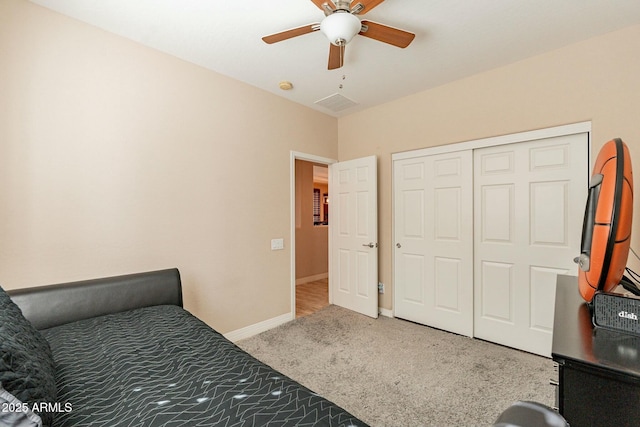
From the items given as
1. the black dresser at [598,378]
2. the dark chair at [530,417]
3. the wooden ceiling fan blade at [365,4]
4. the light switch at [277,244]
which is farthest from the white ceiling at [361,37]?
the dark chair at [530,417]

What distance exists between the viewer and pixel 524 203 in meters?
2.63

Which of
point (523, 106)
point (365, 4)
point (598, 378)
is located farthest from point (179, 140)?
point (523, 106)

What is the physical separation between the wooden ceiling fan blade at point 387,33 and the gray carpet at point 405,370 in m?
2.47

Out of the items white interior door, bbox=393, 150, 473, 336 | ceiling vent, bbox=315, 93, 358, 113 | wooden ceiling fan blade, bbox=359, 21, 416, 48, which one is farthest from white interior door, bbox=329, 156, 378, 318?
wooden ceiling fan blade, bbox=359, 21, 416, 48

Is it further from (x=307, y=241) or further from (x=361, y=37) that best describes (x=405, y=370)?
(x=307, y=241)

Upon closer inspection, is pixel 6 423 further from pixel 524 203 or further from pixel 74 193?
pixel 524 203

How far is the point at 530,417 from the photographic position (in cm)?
40

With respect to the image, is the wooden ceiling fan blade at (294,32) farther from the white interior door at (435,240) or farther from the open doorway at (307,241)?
the open doorway at (307,241)

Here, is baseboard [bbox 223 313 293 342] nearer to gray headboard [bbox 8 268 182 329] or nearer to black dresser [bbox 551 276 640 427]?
gray headboard [bbox 8 268 182 329]

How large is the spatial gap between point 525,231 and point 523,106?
3.85ft

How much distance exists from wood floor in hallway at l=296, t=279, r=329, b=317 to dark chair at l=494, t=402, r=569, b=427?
3.40m

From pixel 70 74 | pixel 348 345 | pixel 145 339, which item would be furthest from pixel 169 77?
pixel 348 345

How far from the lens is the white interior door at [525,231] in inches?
95.3

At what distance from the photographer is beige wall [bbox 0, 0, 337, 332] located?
185 cm
